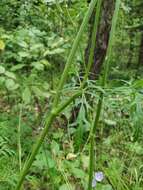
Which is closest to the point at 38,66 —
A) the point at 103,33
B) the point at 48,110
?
the point at 48,110

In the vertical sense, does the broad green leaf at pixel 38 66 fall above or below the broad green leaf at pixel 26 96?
above

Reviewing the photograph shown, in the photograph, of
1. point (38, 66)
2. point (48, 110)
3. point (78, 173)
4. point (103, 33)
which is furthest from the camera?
point (103, 33)

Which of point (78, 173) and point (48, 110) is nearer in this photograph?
point (78, 173)

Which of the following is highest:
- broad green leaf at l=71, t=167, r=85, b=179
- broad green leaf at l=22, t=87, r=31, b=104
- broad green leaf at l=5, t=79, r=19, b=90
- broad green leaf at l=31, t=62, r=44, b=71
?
broad green leaf at l=31, t=62, r=44, b=71

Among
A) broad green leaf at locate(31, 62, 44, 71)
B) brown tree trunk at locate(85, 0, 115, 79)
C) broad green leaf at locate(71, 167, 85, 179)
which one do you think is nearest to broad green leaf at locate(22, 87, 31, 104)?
broad green leaf at locate(31, 62, 44, 71)

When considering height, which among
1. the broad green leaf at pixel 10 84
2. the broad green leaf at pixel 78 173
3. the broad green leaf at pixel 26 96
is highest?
the broad green leaf at pixel 10 84

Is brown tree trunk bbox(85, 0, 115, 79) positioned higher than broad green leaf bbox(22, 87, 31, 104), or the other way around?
brown tree trunk bbox(85, 0, 115, 79)

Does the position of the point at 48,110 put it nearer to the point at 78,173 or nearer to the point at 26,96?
the point at 26,96

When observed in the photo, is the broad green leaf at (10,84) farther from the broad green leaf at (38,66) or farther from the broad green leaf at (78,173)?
the broad green leaf at (78,173)

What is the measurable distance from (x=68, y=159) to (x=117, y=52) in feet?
31.4

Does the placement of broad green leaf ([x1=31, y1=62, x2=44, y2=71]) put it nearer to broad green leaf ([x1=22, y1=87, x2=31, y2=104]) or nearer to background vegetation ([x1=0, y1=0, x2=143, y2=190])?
background vegetation ([x1=0, y1=0, x2=143, y2=190])

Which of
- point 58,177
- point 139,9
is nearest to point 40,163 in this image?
point 58,177

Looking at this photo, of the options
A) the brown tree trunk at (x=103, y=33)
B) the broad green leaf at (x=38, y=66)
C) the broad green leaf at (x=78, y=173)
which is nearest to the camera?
the broad green leaf at (x=78, y=173)

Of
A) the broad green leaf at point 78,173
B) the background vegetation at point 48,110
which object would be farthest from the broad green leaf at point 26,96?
the broad green leaf at point 78,173
